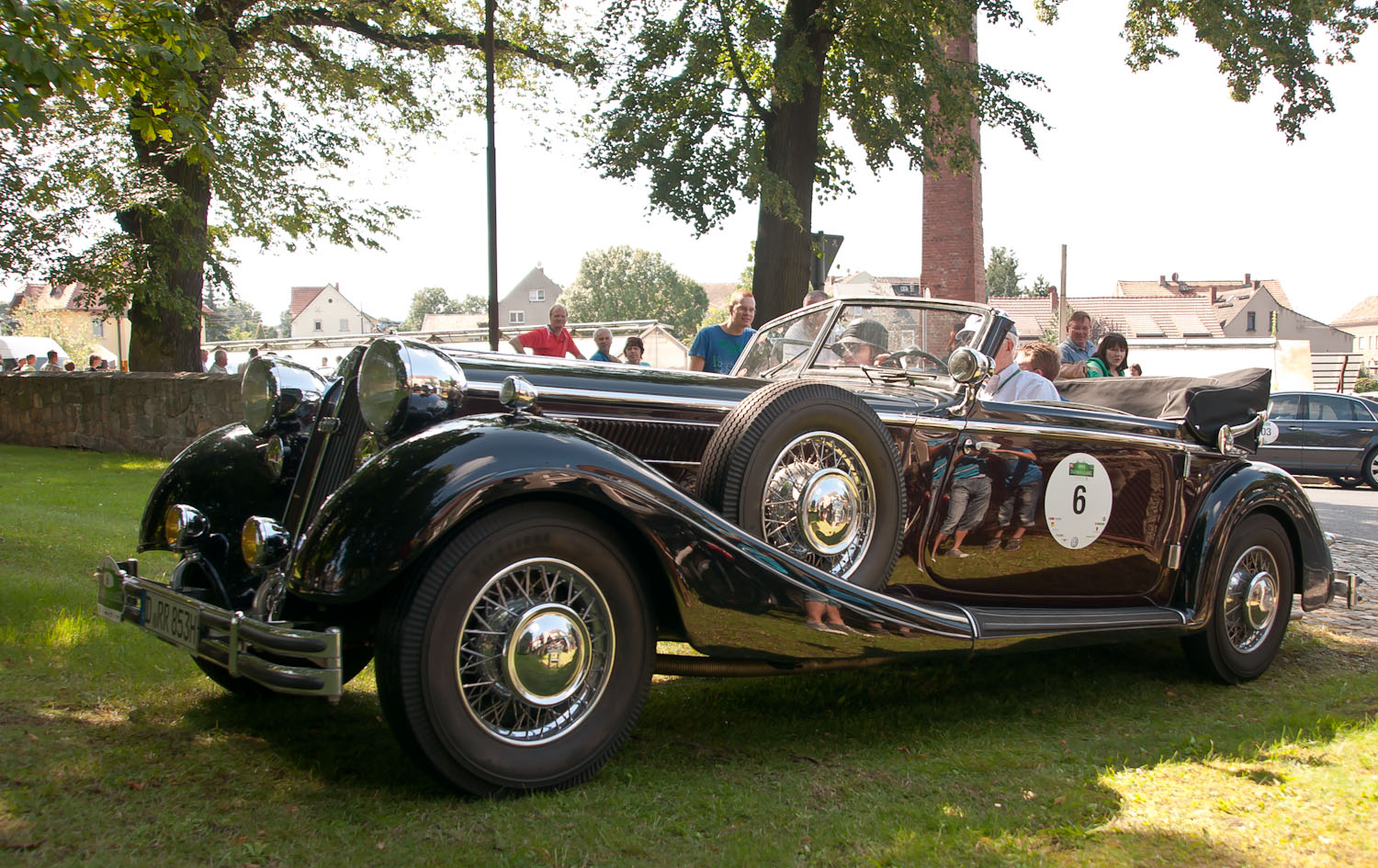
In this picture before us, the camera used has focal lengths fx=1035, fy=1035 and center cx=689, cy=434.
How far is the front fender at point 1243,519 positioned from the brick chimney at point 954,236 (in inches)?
613

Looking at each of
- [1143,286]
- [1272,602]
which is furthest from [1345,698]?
[1143,286]

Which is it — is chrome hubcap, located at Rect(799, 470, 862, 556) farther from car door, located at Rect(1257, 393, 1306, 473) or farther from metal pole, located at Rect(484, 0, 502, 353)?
car door, located at Rect(1257, 393, 1306, 473)

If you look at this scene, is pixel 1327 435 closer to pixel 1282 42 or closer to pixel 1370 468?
pixel 1370 468

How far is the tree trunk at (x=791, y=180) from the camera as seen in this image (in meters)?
12.5

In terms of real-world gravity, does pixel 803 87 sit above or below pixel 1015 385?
above

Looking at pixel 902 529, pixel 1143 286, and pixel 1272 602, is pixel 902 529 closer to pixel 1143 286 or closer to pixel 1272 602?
pixel 1272 602

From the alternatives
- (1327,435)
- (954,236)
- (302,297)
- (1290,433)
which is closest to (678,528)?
(1290,433)

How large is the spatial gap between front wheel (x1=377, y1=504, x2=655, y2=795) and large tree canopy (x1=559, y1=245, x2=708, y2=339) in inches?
2795

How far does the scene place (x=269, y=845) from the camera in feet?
8.13

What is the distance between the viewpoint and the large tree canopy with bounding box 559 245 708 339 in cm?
7362

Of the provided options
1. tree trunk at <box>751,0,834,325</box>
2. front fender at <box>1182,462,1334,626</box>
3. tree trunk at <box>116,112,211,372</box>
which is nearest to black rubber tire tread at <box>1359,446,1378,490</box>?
tree trunk at <box>751,0,834,325</box>

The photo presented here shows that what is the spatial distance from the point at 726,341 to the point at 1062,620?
3.75 m

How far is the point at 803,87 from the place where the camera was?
1257cm

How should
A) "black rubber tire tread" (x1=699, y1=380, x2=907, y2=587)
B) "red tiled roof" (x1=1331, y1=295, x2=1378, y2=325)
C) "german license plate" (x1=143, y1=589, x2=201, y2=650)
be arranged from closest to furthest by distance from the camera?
"german license plate" (x1=143, y1=589, x2=201, y2=650), "black rubber tire tread" (x1=699, y1=380, x2=907, y2=587), "red tiled roof" (x1=1331, y1=295, x2=1378, y2=325)
